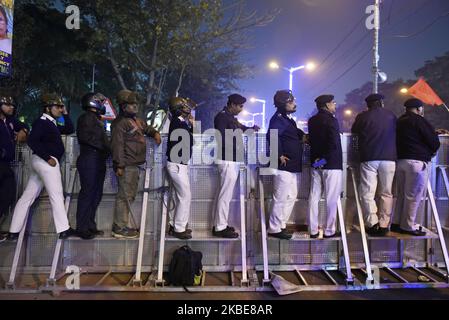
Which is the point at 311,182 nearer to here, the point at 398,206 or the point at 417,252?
the point at 398,206

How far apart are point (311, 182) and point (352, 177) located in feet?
2.09

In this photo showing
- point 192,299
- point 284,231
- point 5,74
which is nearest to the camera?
point 192,299

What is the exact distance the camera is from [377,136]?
478cm

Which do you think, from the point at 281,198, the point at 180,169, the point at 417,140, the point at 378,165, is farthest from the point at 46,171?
the point at 417,140

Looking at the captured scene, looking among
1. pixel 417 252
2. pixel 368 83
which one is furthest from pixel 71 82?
pixel 368 83

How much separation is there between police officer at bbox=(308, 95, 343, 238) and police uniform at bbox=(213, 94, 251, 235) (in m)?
1.10

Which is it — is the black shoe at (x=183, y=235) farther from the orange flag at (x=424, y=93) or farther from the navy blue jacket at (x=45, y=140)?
the orange flag at (x=424, y=93)

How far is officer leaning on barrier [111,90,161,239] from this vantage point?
179 inches

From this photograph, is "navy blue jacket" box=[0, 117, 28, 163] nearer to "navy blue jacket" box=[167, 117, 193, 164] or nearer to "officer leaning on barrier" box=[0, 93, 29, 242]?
"officer leaning on barrier" box=[0, 93, 29, 242]

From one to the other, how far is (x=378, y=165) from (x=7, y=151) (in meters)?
5.40

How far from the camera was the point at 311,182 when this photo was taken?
491 centimetres

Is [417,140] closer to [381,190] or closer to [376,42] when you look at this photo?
[381,190]

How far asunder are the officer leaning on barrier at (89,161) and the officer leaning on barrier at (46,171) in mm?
231

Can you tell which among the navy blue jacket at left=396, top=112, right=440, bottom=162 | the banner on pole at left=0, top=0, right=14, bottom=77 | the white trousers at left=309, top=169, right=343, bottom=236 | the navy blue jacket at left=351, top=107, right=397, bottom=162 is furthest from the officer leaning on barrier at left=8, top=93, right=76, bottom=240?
the navy blue jacket at left=396, top=112, right=440, bottom=162
